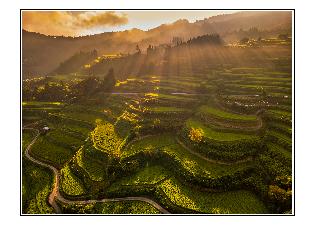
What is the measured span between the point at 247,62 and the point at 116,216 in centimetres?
1803

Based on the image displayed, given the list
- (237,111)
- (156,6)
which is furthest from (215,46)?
(156,6)

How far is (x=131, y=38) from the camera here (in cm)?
2833

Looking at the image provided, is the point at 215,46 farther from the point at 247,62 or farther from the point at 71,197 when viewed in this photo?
the point at 71,197

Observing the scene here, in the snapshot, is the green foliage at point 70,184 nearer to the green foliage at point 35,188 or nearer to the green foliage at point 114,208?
the green foliage at point 35,188

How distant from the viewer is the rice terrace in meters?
18.3

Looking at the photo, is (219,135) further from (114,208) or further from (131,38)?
(131,38)

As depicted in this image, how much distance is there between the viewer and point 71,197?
61.5 ft

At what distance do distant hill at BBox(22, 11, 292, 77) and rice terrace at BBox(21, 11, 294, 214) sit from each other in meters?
0.15

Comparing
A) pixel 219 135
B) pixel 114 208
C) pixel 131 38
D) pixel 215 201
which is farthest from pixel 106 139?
pixel 131 38

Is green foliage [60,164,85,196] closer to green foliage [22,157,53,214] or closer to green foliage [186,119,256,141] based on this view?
green foliage [22,157,53,214]

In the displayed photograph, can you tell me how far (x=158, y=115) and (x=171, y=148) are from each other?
394cm

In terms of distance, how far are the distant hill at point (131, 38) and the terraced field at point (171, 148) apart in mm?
3780

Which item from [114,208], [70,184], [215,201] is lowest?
[114,208]

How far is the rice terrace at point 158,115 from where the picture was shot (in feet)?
60.0
